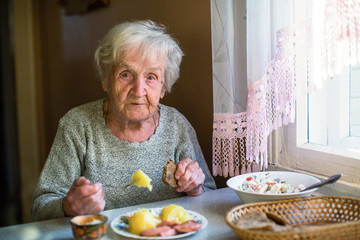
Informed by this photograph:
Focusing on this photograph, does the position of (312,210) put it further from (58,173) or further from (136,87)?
(58,173)

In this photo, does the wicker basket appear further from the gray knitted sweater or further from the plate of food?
the gray knitted sweater

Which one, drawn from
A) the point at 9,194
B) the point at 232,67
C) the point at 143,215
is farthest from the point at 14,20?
the point at 143,215

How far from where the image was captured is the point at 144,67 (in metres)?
1.60

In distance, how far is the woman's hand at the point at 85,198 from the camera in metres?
1.21

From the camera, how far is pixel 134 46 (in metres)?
1.60

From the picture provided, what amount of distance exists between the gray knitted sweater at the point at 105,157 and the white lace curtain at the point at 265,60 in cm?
24

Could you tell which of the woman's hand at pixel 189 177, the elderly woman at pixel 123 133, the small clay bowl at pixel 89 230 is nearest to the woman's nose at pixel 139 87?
the elderly woman at pixel 123 133

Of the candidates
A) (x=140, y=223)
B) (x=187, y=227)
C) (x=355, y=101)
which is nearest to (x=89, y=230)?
(x=140, y=223)

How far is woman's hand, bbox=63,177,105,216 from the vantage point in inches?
47.8

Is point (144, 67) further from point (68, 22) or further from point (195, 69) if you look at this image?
point (68, 22)

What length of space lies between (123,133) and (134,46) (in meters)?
0.34

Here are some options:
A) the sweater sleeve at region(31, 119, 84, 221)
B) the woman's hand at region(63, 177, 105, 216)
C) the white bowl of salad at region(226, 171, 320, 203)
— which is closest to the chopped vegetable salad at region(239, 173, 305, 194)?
the white bowl of salad at region(226, 171, 320, 203)

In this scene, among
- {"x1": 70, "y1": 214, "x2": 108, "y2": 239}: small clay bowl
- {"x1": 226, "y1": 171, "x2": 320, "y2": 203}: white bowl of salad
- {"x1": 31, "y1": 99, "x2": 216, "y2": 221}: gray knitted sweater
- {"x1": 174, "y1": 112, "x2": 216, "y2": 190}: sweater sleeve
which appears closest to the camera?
{"x1": 70, "y1": 214, "x2": 108, "y2": 239}: small clay bowl

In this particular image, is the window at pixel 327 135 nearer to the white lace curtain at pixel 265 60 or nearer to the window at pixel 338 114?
the window at pixel 338 114
